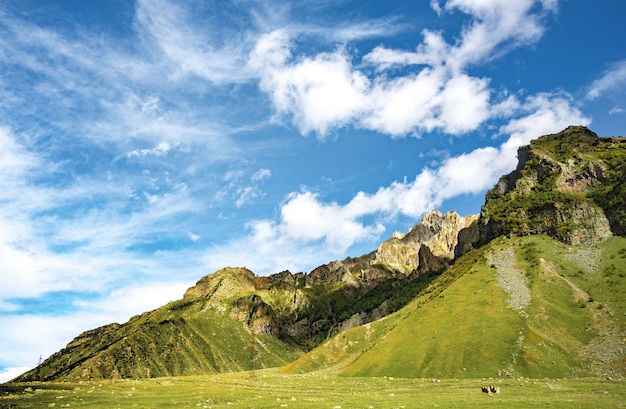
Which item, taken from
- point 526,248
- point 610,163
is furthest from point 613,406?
point 610,163

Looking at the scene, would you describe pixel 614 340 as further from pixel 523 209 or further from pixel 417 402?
pixel 523 209

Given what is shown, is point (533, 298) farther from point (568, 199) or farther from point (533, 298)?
point (568, 199)

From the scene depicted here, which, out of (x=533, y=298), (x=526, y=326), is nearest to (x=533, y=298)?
(x=533, y=298)

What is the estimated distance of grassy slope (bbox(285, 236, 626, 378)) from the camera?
95812mm

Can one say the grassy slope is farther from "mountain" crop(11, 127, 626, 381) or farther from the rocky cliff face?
the rocky cliff face

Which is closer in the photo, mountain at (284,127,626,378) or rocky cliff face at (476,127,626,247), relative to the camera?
mountain at (284,127,626,378)

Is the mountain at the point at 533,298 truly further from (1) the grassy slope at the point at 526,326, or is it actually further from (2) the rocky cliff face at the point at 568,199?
(2) the rocky cliff face at the point at 568,199

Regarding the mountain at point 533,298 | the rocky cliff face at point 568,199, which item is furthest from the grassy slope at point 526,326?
the rocky cliff face at point 568,199

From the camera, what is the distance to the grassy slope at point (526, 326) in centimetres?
9581

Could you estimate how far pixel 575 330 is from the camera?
345 feet

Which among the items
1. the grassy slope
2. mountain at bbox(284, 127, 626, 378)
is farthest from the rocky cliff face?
the grassy slope

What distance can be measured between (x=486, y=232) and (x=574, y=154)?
57490 mm

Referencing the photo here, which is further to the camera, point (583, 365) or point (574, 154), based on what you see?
point (574, 154)

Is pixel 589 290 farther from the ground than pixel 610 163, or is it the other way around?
pixel 610 163
